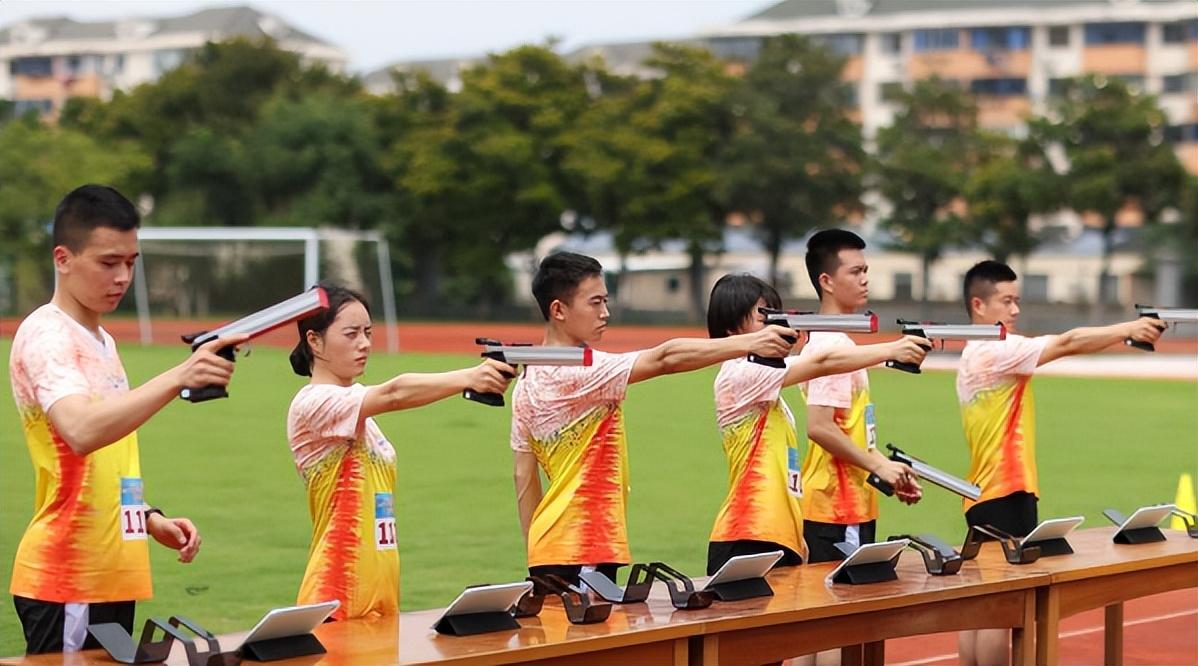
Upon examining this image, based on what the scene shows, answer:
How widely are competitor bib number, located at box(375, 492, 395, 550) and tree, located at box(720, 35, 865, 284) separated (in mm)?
37802

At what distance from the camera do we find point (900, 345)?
5.24 metres

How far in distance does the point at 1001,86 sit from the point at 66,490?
58.7 metres

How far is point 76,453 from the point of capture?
151 inches

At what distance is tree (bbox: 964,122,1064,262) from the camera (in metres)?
38.8

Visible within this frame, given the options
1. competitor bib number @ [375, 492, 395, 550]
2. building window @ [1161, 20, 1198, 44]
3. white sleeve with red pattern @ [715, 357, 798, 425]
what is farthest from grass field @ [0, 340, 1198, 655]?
building window @ [1161, 20, 1198, 44]

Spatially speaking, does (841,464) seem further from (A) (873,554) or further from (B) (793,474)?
(A) (873,554)

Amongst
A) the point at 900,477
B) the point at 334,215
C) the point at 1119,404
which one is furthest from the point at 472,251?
the point at 900,477

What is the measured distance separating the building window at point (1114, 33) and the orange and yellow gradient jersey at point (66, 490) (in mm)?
57919

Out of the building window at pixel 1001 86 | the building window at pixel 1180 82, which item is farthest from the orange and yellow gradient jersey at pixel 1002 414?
the building window at pixel 1001 86

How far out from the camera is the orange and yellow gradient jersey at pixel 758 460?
5.41 meters

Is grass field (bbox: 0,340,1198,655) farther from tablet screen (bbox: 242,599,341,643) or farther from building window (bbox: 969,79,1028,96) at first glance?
building window (bbox: 969,79,1028,96)

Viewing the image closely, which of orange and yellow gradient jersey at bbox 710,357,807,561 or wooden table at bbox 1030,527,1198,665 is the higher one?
orange and yellow gradient jersey at bbox 710,357,807,561

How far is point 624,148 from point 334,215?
8402mm

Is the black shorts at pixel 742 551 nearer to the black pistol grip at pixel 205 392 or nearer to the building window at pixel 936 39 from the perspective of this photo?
the black pistol grip at pixel 205 392
